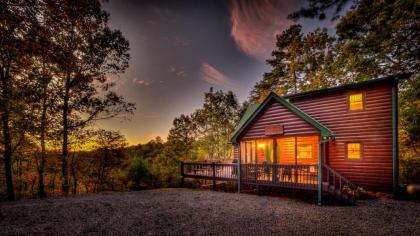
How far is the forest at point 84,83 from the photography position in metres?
5.56

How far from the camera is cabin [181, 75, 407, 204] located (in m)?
9.66

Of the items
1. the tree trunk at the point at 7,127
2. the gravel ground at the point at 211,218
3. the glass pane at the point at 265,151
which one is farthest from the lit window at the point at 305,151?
the tree trunk at the point at 7,127

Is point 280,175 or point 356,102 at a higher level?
point 356,102

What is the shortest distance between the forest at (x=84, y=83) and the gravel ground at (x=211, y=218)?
A: 4.42 m

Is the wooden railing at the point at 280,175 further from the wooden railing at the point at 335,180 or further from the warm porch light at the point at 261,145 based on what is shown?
the warm porch light at the point at 261,145

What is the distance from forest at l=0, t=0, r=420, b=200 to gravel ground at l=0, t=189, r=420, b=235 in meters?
4.42

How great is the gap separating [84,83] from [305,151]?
55.4 feet

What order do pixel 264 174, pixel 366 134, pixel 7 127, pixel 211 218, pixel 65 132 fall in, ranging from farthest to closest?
pixel 65 132
pixel 264 174
pixel 366 134
pixel 7 127
pixel 211 218

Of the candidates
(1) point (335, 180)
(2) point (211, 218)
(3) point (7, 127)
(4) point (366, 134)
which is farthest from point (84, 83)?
(4) point (366, 134)

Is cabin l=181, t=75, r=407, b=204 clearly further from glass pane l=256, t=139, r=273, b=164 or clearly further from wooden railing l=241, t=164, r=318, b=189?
glass pane l=256, t=139, r=273, b=164

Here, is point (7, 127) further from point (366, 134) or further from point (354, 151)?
point (366, 134)

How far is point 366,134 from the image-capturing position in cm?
1068

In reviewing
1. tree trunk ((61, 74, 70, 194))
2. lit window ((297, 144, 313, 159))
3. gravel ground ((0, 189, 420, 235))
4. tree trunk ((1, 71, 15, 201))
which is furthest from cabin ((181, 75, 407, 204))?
tree trunk ((1, 71, 15, 201))

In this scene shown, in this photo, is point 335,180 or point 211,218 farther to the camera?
point 335,180
